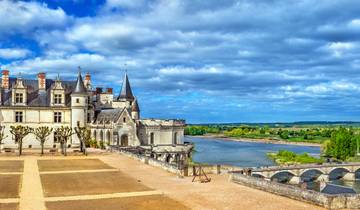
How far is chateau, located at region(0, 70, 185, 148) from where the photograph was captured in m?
45.4

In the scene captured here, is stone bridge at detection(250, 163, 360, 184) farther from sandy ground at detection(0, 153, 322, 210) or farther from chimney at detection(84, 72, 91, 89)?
chimney at detection(84, 72, 91, 89)

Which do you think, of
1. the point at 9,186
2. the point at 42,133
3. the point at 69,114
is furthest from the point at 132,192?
the point at 69,114

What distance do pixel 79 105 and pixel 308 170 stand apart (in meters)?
26.6

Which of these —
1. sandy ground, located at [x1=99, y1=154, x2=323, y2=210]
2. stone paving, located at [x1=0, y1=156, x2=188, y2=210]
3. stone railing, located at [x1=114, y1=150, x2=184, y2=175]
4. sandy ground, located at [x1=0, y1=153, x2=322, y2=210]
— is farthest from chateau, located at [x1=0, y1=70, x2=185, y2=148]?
sandy ground, located at [x1=99, y1=154, x2=323, y2=210]

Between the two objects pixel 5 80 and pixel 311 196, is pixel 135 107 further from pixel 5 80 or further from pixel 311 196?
pixel 311 196

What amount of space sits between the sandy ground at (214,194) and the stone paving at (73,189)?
0.70 meters

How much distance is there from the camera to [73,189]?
66.0 ft

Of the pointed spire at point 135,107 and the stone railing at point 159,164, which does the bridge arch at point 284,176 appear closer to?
the stone railing at point 159,164

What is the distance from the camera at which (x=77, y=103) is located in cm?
4669

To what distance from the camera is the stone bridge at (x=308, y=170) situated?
41.6 m

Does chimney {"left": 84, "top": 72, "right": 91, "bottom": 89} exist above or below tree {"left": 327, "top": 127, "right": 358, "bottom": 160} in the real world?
above

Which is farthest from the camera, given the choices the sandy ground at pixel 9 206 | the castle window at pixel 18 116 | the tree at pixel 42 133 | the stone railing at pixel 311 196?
the castle window at pixel 18 116

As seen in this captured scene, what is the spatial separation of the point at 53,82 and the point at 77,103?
5.17 metres

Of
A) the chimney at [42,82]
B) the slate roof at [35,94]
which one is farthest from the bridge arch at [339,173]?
the chimney at [42,82]
